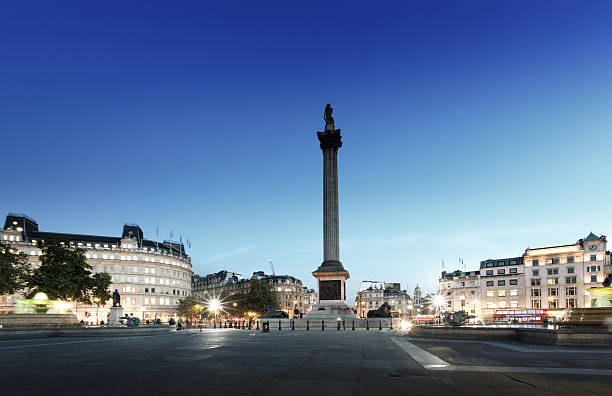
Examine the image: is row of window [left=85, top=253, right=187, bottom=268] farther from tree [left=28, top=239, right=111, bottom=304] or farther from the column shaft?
the column shaft

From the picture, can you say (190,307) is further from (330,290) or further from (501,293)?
(501,293)

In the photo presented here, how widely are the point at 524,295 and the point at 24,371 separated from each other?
12972 cm

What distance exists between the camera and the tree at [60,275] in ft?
209

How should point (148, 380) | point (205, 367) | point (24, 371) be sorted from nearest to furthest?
point (148, 380)
point (24, 371)
point (205, 367)

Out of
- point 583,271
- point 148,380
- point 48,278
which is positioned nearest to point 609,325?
point 148,380

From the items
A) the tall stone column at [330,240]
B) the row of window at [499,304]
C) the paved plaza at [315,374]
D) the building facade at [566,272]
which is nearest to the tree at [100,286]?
the tall stone column at [330,240]

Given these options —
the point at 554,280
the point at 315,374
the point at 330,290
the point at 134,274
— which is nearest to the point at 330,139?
the point at 330,290

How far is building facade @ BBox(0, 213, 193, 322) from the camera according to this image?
134m

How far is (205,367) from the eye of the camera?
46.9 feet

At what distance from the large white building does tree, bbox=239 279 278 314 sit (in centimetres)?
5499

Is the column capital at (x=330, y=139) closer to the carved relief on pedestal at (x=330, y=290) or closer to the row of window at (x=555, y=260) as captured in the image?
the carved relief on pedestal at (x=330, y=290)

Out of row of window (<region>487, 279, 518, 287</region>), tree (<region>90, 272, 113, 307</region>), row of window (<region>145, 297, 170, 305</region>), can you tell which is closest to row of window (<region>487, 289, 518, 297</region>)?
row of window (<region>487, 279, 518, 287</region>)

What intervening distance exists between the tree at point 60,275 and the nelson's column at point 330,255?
36.7 metres

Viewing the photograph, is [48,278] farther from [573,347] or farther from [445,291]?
[445,291]
